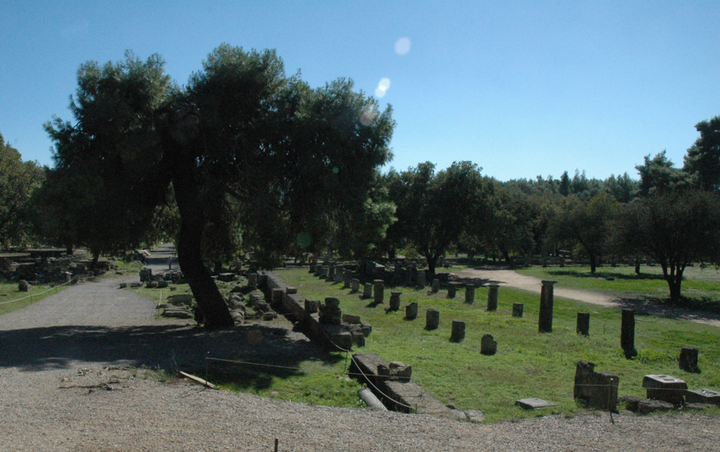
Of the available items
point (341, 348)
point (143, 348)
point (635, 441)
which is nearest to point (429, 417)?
point (635, 441)

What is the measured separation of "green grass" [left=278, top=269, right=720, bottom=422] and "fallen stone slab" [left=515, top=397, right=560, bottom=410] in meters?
0.18

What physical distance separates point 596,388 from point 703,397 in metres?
1.73

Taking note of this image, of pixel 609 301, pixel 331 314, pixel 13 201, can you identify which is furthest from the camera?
pixel 13 201

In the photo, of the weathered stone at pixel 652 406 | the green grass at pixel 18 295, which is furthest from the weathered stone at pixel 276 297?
the weathered stone at pixel 652 406

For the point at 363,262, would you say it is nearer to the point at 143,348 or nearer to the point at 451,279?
the point at 451,279

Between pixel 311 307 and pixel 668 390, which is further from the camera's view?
pixel 311 307

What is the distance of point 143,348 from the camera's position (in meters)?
10.8

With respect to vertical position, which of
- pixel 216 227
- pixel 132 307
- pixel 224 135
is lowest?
pixel 132 307

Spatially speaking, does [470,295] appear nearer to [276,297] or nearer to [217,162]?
[276,297]

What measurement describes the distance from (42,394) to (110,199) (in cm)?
739

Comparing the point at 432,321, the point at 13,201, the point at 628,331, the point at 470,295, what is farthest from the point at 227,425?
the point at 13,201

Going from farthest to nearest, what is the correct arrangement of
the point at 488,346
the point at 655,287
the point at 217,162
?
the point at 655,287
the point at 217,162
the point at 488,346

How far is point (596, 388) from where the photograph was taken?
23.6ft

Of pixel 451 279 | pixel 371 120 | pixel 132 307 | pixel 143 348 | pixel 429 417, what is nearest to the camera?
pixel 429 417
